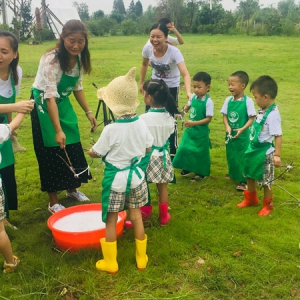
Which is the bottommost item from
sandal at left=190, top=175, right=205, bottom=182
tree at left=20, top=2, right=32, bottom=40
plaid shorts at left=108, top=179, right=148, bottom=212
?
sandal at left=190, top=175, right=205, bottom=182

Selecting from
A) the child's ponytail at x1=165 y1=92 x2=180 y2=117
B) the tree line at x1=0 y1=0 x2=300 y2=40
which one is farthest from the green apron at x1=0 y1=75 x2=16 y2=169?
the tree line at x1=0 y1=0 x2=300 y2=40

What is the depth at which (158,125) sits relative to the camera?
320 centimetres

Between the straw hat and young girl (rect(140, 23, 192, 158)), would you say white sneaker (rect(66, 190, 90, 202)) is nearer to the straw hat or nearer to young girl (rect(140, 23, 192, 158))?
young girl (rect(140, 23, 192, 158))

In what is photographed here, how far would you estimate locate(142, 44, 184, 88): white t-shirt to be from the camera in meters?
4.20

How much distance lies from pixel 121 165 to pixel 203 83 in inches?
74.7

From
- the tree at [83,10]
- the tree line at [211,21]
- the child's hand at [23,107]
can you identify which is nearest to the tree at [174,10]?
the tree line at [211,21]

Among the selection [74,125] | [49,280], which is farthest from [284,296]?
[74,125]

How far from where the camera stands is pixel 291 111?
7.92 m

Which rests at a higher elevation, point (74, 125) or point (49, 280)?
point (74, 125)

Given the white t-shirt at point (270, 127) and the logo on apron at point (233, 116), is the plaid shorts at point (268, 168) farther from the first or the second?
the logo on apron at point (233, 116)

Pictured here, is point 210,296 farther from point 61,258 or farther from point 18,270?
point 18,270

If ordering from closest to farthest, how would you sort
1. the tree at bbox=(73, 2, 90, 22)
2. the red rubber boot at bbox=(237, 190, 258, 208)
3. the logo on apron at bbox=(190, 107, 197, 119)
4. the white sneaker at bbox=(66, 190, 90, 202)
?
the red rubber boot at bbox=(237, 190, 258, 208) < the white sneaker at bbox=(66, 190, 90, 202) < the logo on apron at bbox=(190, 107, 197, 119) < the tree at bbox=(73, 2, 90, 22)

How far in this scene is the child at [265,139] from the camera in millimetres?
3324

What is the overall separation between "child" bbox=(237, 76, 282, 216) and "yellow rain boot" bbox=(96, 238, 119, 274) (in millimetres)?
1522
